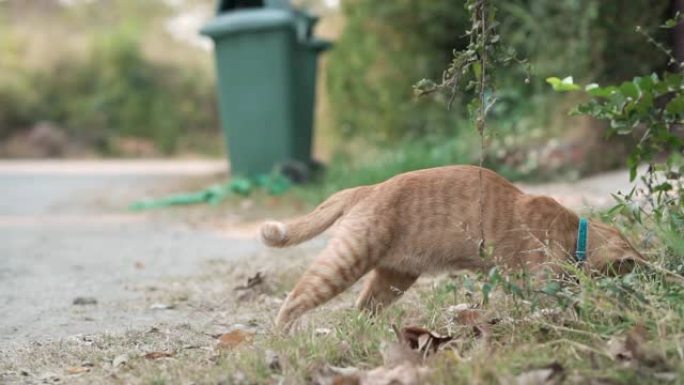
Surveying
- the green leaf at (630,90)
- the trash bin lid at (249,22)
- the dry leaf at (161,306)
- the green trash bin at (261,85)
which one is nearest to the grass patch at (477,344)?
the green leaf at (630,90)

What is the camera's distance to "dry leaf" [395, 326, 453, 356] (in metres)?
2.88

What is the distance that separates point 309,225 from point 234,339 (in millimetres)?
772

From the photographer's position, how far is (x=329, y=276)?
3.58 metres

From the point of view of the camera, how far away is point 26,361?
10.4ft

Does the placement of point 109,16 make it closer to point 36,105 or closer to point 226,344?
point 36,105

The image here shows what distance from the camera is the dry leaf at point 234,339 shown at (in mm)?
3217

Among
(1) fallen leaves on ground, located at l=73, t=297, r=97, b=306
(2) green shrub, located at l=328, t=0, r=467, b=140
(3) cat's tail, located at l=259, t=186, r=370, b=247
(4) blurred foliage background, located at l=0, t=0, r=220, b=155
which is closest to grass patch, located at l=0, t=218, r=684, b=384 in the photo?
(3) cat's tail, located at l=259, t=186, r=370, b=247

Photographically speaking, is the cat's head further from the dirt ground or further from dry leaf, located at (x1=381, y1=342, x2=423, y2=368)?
the dirt ground

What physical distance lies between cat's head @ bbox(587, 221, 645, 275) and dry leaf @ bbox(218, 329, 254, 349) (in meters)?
1.40

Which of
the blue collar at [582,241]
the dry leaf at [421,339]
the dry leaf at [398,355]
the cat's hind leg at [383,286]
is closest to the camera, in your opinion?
the dry leaf at [398,355]

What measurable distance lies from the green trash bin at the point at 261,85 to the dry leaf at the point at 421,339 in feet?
23.6

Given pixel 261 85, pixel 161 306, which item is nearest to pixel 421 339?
pixel 161 306

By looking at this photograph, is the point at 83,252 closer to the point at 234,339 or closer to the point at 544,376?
the point at 234,339

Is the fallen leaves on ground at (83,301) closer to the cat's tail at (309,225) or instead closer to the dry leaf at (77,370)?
the cat's tail at (309,225)
